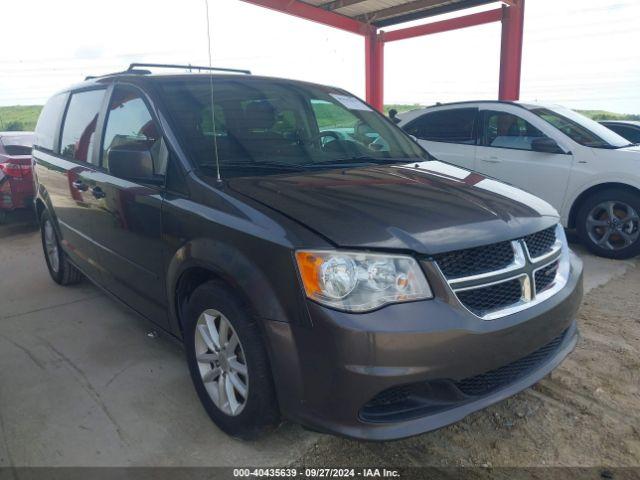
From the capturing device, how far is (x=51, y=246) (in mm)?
4832

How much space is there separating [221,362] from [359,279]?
0.90m

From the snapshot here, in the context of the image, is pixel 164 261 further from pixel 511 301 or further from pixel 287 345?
pixel 511 301

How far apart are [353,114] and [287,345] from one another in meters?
2.14

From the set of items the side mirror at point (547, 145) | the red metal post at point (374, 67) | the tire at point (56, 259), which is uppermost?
the red metal post at point (374, 67)

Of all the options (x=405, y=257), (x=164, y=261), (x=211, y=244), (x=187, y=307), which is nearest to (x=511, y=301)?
(x=405, y=257)

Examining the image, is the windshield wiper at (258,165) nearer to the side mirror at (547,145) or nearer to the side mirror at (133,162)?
the side mirror at (133,162)

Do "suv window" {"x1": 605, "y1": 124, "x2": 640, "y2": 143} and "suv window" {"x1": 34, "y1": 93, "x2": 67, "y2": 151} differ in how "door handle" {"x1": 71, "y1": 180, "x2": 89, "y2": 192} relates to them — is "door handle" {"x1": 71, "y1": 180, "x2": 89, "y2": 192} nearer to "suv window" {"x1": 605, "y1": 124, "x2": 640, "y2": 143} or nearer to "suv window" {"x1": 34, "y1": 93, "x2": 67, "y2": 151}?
"suv window" {"x1": 34, "y1": 93, "x2": 67, "y2": 151}

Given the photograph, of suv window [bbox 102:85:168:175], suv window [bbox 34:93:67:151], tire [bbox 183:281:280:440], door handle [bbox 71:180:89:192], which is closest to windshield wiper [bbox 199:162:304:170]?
suv window [bbox 102:85:168:175]

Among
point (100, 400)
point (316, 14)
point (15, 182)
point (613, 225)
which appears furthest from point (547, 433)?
point (316, 14)

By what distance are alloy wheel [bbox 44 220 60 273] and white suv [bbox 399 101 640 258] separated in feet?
15.0

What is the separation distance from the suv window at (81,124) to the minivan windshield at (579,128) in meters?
4.73

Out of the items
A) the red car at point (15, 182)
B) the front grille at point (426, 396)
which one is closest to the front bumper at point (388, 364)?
the front grille at point (426, 396)

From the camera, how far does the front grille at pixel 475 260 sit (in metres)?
1.96

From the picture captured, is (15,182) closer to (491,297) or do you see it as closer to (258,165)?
(258,165)
